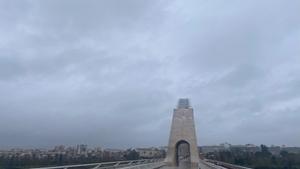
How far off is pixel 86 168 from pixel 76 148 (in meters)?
47.4

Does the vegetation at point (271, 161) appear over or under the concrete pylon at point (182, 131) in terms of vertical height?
under

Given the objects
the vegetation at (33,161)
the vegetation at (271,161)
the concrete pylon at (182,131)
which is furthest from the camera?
the concrete pylon at (182,131)

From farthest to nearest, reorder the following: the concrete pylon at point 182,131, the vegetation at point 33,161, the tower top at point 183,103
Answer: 1. the tower top at point 183,103
2. the concrete pylon at point 182,131
3. the vegetation at point 33,161

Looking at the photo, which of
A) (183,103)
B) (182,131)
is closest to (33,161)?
(182,131)

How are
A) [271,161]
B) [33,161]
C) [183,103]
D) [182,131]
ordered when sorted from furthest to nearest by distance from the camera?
1. [183,103]
2. [182,131]
3. [271,161]
4. [33,161]

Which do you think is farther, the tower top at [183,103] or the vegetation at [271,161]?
the tower top at [183,103]

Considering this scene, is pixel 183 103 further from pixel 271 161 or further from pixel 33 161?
pixel 33 161

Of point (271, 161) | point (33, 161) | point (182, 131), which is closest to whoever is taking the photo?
point (33, 161)

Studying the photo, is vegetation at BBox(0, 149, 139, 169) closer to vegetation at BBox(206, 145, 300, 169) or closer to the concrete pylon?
vegetation at BBox(206, 145, 300, 169)

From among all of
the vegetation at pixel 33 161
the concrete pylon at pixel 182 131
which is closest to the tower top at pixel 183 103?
the concrete pylon at pixel 182 131

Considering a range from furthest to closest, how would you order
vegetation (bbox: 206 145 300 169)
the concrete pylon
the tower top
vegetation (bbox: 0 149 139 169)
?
the tower top, the concrete pylon, vegetation (bbox: 206 145 300 169), vegetation (bbox: 0 149 139 169)

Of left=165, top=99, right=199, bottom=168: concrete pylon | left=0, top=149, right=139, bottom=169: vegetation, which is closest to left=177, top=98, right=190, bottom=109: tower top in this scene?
left=165, top=99, right=199, bottom=168: concrete pylon

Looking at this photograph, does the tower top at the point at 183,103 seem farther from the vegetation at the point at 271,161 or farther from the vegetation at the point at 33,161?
the vegetation at the point at 33,161

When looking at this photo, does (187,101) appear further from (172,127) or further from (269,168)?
(269,168)
